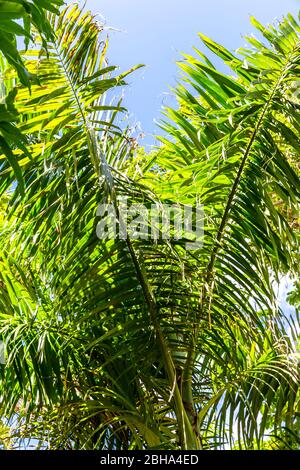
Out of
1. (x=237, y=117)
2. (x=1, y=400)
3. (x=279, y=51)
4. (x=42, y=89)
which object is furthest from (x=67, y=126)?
(x=1, y=400)

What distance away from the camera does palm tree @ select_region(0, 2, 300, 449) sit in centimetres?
272

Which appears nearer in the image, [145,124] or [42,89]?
[42,89]

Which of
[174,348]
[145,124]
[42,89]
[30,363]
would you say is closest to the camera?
[42,89]

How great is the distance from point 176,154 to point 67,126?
2.28 feet

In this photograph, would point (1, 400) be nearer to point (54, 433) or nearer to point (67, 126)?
point (54, 433)

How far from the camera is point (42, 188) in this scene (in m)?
2.84

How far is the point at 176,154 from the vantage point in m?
3.33

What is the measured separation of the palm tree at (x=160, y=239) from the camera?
2.72 meters

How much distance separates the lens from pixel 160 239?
2.73 metres

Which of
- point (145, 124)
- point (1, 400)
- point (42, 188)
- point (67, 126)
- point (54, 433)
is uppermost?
point (145, 124)

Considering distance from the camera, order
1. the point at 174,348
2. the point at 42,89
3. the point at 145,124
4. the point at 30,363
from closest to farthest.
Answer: the point at 42,89
the point at 174,348
the point at 145,124
the point at 30,363

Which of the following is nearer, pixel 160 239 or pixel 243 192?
pixel 160 239

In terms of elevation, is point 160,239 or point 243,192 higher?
point 243,192

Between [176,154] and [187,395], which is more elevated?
[176,154]
